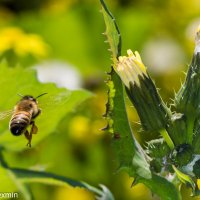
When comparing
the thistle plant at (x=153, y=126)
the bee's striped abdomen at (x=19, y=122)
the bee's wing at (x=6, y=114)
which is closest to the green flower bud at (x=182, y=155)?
the thistle plant at (x=153, y=126)

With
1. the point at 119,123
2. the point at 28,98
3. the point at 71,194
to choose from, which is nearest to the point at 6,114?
the point at 28,98

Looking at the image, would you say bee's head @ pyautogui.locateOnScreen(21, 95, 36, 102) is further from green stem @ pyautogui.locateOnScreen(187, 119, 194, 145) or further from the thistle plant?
green stem @ pyautogui.locateOnScreen(187, 119, 194, 145)

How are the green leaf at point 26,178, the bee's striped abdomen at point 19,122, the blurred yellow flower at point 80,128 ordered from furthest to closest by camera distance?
the blurred yellow flower at point 80,128, the green leaf at point 26,178, the bee's striped abdomen at point 19,122

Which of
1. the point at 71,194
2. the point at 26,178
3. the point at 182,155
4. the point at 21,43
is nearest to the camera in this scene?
the point at 182,155

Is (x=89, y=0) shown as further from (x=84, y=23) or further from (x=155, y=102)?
(x=155, y=102)

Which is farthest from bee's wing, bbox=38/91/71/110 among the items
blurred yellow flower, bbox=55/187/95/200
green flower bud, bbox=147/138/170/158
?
blurred yellow flower, bbox=55/187/95/200

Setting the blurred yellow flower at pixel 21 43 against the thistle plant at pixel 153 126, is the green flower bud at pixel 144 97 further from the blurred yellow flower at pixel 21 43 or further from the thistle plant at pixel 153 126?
the blurred yellow flower at pixel 21 43

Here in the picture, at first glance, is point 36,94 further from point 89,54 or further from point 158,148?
point 89,54
